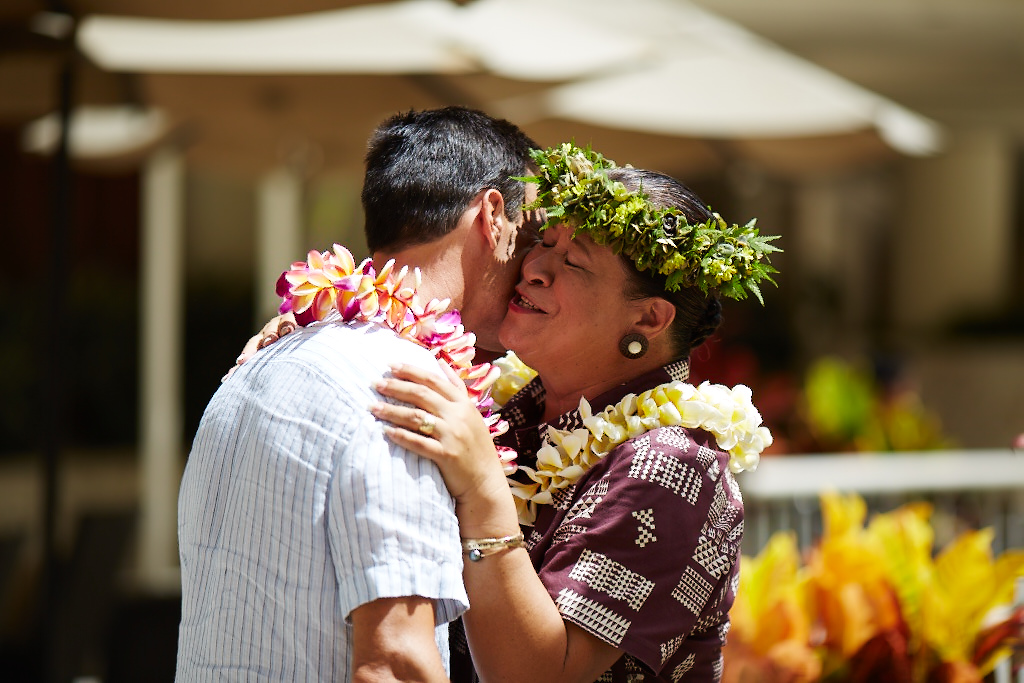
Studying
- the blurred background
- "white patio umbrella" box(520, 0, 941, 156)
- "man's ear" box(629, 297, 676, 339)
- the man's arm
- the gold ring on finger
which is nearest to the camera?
the man's arm

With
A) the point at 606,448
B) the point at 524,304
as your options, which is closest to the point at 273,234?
the point at 524,304

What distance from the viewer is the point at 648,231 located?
214 centimetres

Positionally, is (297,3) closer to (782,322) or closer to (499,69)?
(499,69)

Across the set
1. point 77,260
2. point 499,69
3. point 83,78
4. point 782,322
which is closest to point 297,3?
point 499,69

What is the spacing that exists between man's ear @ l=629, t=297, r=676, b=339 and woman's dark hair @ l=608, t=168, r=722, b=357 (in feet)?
0.05

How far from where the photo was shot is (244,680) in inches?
66.0

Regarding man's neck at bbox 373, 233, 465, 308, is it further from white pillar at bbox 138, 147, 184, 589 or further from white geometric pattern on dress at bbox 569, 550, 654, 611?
white pillar at bbox 138, 147, 184, 589

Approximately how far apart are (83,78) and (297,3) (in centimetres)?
170

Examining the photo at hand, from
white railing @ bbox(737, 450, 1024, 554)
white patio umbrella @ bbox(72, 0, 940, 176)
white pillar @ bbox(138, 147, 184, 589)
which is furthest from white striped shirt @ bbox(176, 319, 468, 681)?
white pillar @ bbox(138, 147, 184, 589)

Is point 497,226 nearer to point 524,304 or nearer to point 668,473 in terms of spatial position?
point 524,304

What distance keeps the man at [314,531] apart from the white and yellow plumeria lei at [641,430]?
46cm

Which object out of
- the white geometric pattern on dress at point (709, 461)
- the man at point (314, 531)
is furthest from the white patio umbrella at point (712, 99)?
the man at point (314, 531)

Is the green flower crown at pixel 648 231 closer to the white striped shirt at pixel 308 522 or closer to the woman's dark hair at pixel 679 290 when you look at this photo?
the woman's dark hair at pixel 679 290

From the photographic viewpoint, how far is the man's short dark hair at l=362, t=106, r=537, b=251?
2023mm
